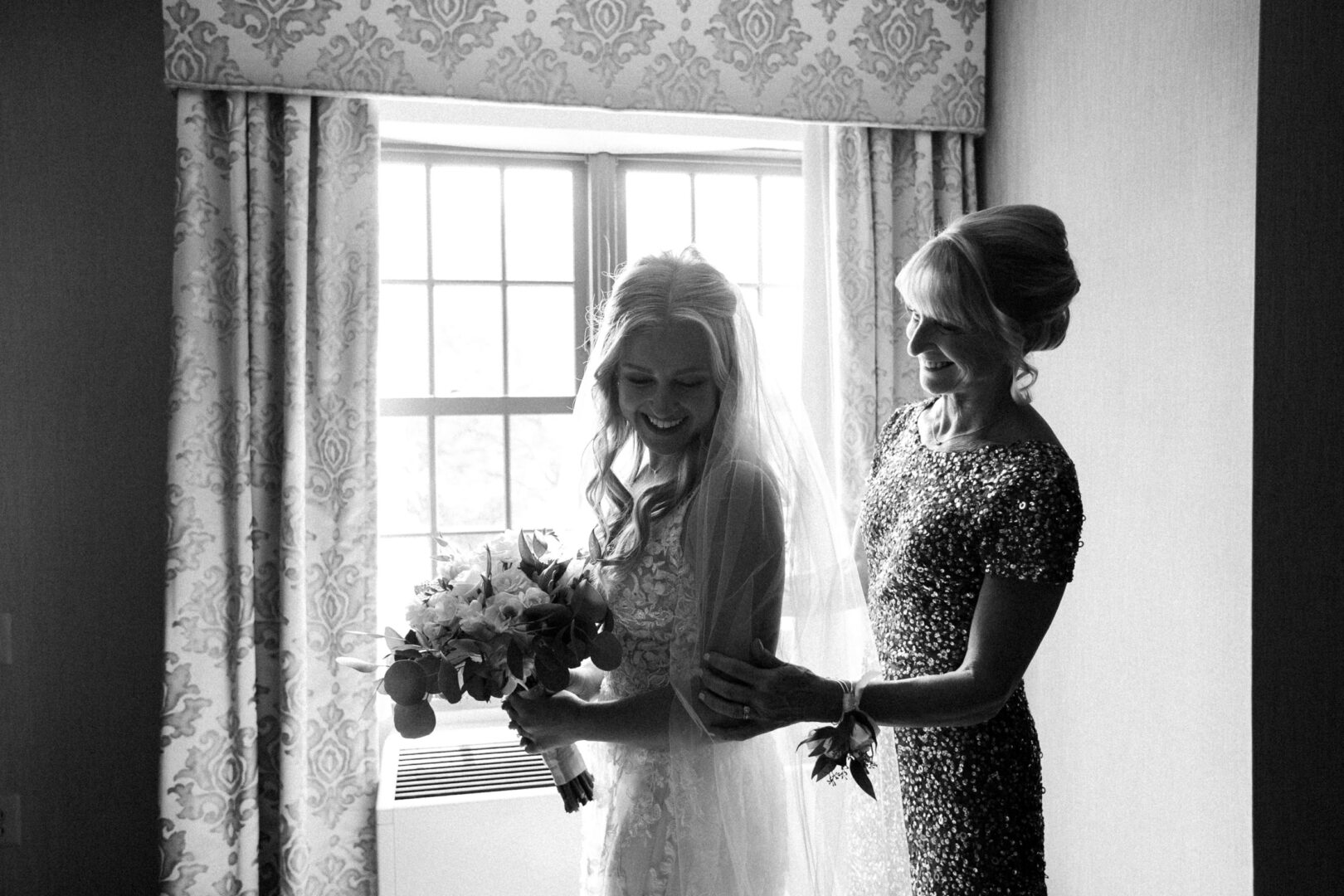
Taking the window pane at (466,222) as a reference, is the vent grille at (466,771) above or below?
below

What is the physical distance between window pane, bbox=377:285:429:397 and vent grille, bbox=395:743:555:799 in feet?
3.61

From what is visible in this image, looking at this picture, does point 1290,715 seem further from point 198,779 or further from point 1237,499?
point 198,779

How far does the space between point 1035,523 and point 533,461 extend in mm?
2060

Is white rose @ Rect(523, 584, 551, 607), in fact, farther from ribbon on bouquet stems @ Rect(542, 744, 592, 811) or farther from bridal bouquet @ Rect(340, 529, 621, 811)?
ribbon on bouquet stems @ Rect(542, 744, 592, 811)

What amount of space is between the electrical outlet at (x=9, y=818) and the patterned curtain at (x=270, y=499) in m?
0.55

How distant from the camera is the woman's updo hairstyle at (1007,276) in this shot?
1656 mm

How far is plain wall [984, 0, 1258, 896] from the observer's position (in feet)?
7.43

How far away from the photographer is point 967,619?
175 cm

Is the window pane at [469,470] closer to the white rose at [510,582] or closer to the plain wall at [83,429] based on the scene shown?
the plain wall at [83,429]

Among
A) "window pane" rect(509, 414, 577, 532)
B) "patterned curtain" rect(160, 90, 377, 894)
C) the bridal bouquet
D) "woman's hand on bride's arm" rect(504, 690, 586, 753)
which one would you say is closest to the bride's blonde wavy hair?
the bridal bouquet

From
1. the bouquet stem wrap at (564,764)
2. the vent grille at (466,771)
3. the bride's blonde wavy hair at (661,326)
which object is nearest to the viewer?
the bride's blonde wavy hair at (661,326)

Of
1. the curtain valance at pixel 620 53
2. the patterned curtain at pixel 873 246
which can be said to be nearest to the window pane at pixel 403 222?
the curtain valance at pixel 620 53

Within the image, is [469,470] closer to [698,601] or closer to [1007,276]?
[698,601]

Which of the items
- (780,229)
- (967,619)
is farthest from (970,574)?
(780,229)
